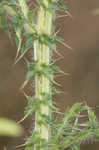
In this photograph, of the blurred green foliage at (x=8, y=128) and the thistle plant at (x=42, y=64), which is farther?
the thistle plant at (x=42, y=64)

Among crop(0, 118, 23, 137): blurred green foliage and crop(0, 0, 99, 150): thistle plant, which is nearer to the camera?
crop(0, 118, 23, 137): blurred green foliage

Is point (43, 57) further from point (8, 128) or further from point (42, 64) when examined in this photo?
point (8, 128)

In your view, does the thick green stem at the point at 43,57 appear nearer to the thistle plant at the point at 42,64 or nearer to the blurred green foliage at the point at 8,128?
the thistle plant at the point at 42,64

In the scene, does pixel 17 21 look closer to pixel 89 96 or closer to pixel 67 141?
pixel 67 141

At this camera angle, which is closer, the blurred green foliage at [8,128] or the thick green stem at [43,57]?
the blurred green foliage at [8,128]

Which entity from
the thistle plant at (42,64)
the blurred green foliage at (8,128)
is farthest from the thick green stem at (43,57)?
the blurred green foliage at (8,128)

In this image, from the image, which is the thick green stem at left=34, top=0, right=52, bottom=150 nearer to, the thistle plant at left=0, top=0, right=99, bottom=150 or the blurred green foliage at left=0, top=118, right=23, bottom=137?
the thistle plant at left=0, top=0, right=99, bottom=150

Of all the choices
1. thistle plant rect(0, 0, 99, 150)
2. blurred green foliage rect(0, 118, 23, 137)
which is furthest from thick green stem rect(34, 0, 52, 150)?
blurred green foliage rect(0, 118, 23, 137)

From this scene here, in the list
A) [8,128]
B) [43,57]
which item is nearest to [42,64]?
[43,57]
